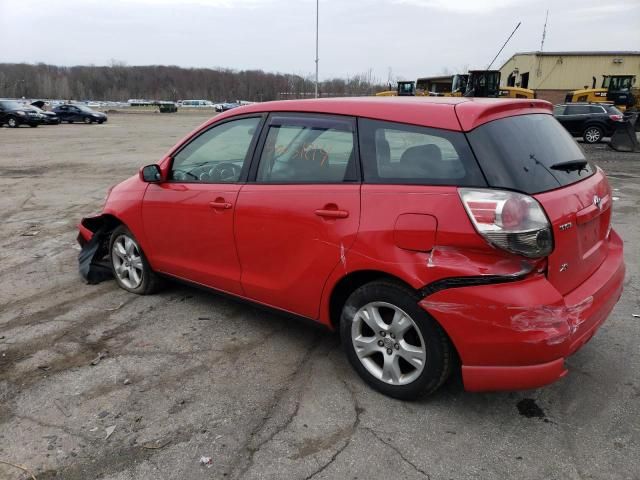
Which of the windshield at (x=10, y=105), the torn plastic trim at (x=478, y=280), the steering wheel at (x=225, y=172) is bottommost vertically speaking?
the windshield at (x=10, y=105)

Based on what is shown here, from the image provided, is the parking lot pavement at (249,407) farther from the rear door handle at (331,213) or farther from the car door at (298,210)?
the rear door handle at (331,213)

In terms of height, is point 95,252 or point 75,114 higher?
point 95,252

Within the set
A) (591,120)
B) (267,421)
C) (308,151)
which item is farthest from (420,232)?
(591,120)

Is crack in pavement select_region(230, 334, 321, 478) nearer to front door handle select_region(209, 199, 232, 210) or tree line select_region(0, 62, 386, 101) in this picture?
front door handle select_region(209, 199, 232, 210)

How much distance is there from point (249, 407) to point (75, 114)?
4207 centimetres

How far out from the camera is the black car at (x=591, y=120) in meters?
21.2

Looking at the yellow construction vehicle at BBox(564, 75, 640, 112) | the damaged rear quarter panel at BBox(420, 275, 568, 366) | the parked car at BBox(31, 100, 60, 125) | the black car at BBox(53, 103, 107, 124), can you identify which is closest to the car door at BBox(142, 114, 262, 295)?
the damaged rear quarter panel at BBox(420, 275, 568, 366)

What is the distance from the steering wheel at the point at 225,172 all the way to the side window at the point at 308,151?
0.26 metres

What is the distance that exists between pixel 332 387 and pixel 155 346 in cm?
138

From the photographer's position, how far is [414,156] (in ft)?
9.60

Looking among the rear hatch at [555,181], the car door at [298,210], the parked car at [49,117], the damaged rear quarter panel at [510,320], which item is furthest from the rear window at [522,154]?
the parked car at [49,117]

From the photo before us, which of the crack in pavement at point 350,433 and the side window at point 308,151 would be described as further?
the side window at point 308,151

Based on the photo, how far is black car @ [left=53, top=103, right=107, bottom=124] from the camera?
39625mm

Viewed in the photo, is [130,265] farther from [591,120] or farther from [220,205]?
[591,120]
